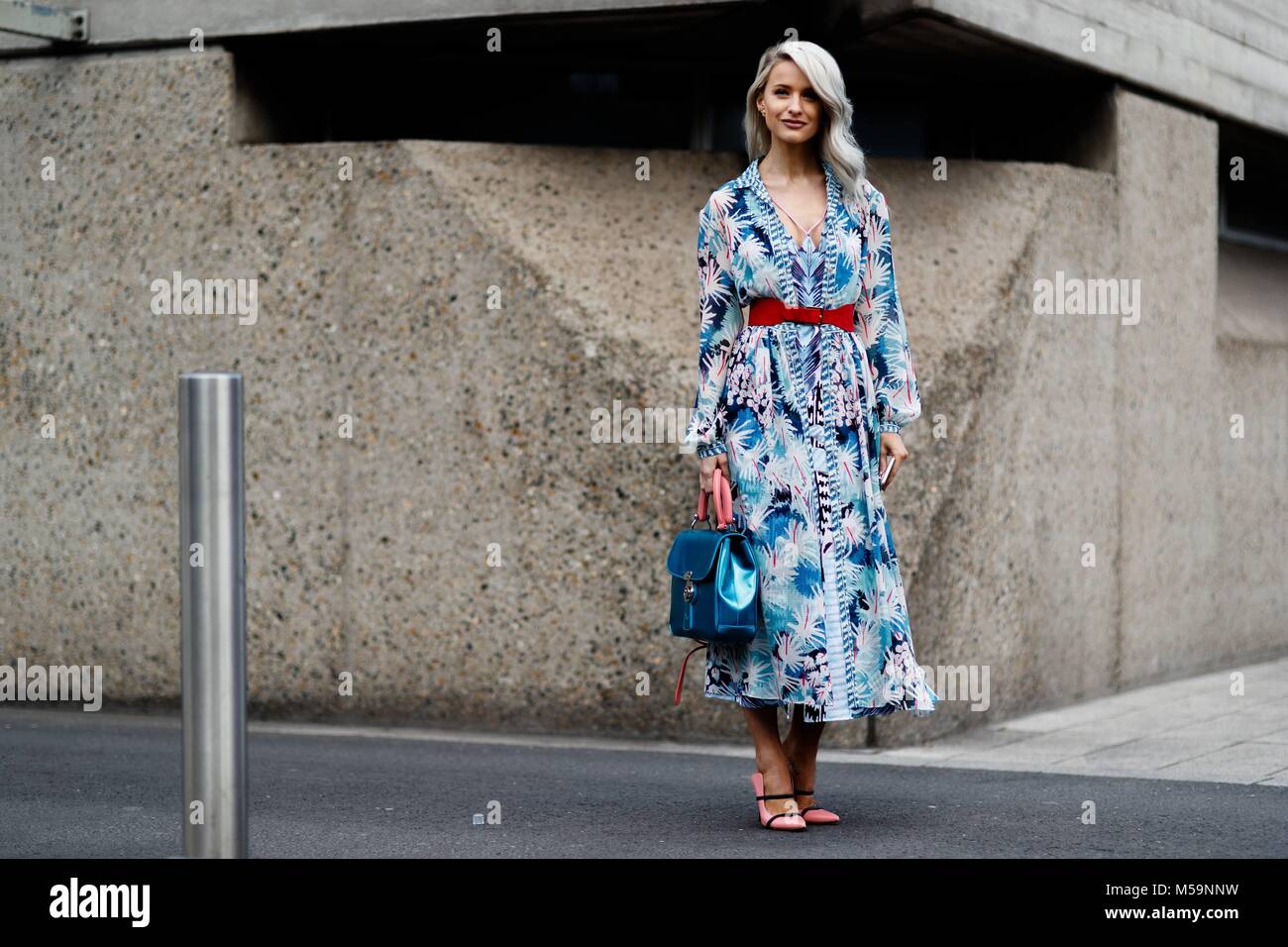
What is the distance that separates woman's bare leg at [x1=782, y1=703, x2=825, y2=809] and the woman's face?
5.59 feet

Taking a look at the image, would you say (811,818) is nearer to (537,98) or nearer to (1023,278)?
(1023,278)

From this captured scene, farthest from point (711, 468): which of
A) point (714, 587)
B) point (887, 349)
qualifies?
point (887, 349)

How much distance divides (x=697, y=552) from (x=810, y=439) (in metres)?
0.48

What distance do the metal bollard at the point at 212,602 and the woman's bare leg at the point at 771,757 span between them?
203 cm

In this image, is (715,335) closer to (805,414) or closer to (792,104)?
(805,414)

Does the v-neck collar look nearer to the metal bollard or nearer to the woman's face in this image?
the woman's face

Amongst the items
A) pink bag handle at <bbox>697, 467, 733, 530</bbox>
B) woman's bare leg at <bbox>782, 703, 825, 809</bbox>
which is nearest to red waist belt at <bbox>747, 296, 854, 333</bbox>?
pink bag handle at <bbox>697, 467, 733, 530</bbox>

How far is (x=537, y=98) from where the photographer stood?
26.0ft

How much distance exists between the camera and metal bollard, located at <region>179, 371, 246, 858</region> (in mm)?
3201

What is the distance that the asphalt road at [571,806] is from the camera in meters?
4.68

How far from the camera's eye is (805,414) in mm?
4922

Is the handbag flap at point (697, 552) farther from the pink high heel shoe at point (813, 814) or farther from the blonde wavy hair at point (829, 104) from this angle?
the blonde wavy hair at point (829, 104)

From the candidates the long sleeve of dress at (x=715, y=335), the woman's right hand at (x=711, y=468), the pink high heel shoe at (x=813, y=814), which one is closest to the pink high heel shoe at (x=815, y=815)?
the pink high heel shoe at (x=813, y=814)

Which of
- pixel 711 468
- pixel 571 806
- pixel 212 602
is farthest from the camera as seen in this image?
pixel 571 806
